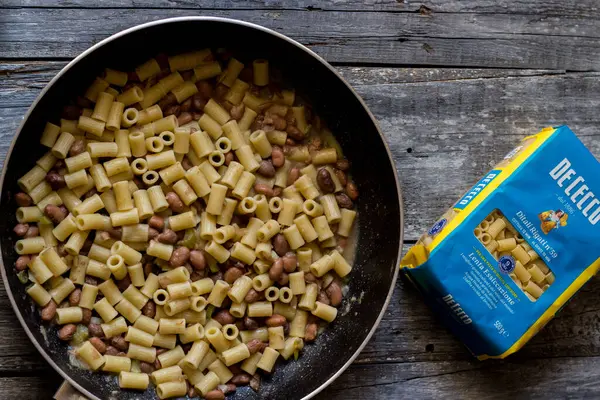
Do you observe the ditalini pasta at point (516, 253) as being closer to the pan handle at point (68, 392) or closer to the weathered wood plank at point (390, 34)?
the weathered wood plank at point (390, 34)

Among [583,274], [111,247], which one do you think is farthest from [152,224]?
[583,274]

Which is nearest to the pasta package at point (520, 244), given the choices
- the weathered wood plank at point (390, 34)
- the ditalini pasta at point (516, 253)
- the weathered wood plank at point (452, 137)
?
the ditalini pasta at point (516, 253)

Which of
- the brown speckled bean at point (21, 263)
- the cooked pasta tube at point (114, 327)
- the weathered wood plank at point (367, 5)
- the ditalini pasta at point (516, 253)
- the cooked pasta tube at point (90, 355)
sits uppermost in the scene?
the weathered wood plank at point (367, 5)

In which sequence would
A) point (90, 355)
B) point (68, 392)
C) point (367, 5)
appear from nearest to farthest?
point (68, 392)
point (90, 355)
point (367, 5)

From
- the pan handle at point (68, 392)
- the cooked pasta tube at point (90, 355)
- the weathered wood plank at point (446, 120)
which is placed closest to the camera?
the pan handle at point (68, 392)

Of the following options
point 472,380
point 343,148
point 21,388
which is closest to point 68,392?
point 21,388

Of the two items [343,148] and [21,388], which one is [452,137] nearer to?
[343,148]

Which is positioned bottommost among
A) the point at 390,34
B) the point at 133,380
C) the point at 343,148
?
the point at 133,380

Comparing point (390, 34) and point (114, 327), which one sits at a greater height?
point (390, 34)
